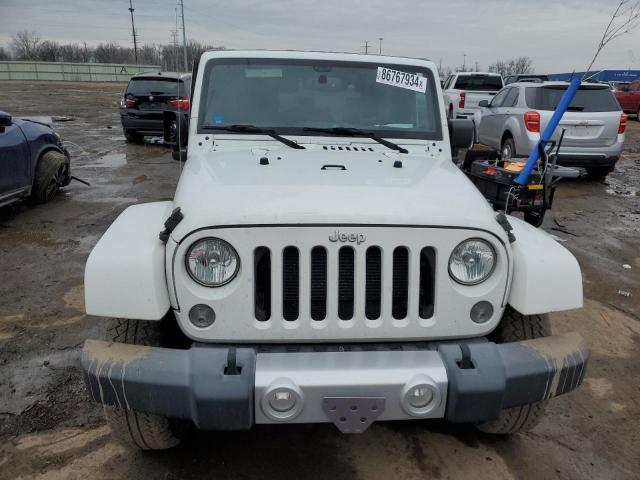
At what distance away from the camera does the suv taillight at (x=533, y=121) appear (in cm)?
955

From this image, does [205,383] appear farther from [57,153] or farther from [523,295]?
[57,153]

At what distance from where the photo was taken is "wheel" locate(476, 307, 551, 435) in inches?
104

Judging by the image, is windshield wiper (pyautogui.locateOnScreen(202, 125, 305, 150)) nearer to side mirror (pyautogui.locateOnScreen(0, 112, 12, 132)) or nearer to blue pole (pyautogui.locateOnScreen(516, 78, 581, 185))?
blue pole (pyautogui.locateOnScreen(516, 78, 581, 185))

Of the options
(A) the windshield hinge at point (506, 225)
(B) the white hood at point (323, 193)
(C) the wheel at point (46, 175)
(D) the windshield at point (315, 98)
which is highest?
(D) the windshield at point (315, 98)

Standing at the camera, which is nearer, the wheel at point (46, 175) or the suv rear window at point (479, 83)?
the wheel at point (46, 175)

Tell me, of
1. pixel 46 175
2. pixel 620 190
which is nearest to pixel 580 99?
pixel 620 190

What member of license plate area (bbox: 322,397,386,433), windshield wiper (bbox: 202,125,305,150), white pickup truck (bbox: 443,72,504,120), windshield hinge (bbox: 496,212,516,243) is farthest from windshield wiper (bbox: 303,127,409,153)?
white pickup truck (bbox: 443,72,504,120)

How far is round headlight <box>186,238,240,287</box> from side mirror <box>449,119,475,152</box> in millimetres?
2167

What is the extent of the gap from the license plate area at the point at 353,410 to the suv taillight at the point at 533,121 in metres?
8.54

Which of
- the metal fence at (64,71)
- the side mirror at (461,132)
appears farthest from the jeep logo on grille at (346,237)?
the metal fence at (64,71)

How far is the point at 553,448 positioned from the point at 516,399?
0.95 meters

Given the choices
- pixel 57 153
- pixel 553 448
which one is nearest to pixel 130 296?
pixel 553 448

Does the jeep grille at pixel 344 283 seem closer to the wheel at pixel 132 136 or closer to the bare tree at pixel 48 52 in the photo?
the wheel at pixel 132 136

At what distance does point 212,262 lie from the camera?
2.29 metres
